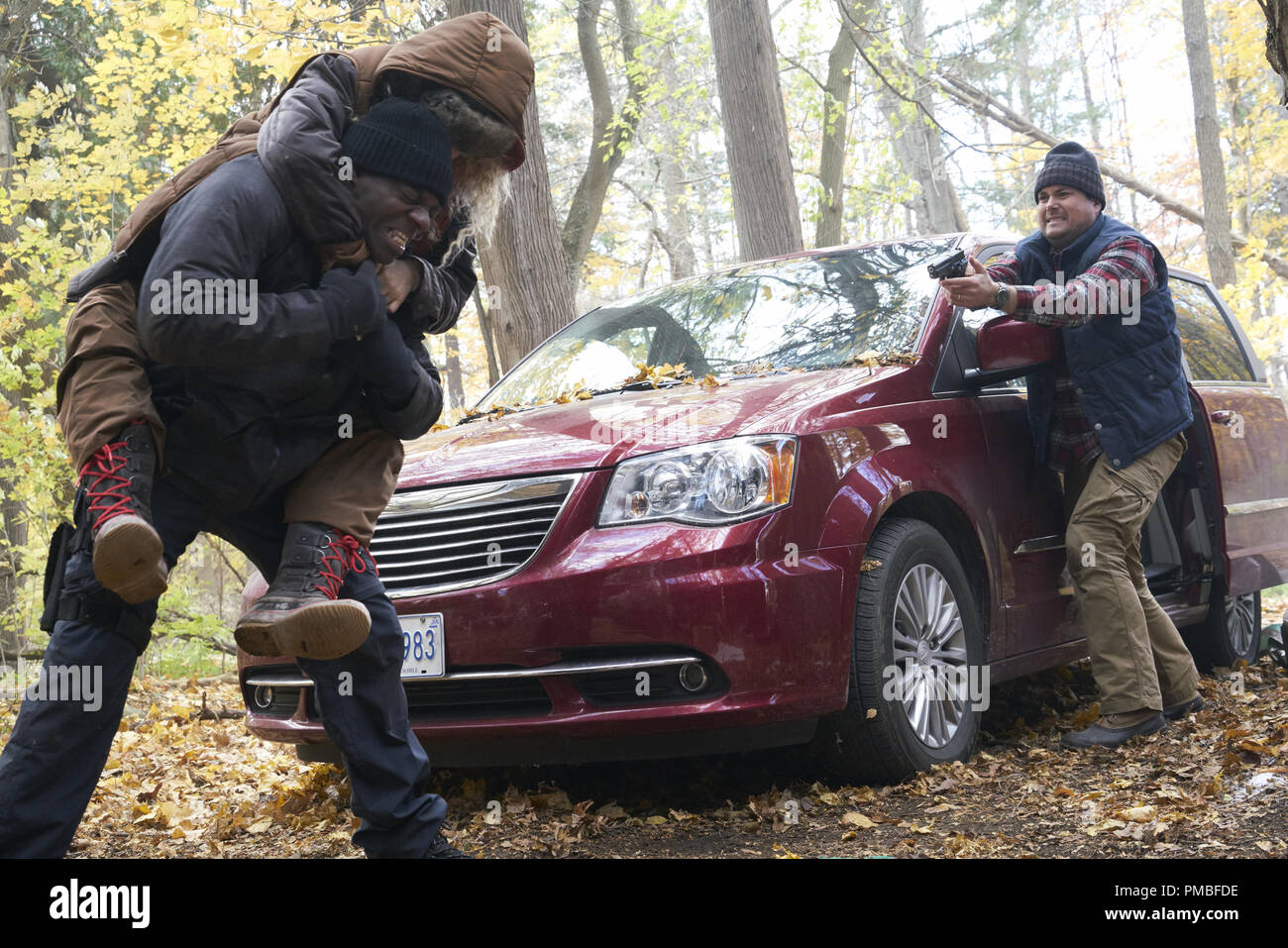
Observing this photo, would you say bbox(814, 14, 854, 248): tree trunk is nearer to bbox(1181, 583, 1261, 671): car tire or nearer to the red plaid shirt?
Answer: bbox(1181, 583, 1261, 671): car tire

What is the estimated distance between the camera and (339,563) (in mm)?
2559

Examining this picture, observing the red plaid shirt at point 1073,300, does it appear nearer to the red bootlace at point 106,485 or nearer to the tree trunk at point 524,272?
the red bootlace at point 106,485

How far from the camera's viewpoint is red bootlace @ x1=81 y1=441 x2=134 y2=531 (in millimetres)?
2219

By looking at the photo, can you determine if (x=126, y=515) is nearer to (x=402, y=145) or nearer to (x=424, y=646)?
(x=402, y=145)

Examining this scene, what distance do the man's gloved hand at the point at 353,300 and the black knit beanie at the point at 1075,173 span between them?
125 inches

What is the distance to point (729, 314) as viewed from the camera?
473 centimetres

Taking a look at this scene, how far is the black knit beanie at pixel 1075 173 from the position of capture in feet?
15.5

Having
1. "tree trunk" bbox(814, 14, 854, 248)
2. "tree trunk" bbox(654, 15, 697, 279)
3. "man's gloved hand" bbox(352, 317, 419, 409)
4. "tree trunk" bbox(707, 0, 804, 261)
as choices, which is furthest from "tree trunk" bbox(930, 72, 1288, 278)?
"man's gloved hand" bbox(352, 317, 419, 409)

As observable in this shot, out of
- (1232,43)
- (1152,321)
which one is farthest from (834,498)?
(1232,43)

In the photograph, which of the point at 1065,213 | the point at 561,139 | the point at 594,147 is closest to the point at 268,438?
the point at 1065,213

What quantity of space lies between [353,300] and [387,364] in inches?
7.6

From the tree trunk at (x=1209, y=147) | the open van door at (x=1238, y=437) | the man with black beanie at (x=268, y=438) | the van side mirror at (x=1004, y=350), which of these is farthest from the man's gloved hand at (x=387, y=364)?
the tree trunk at (x=1209, y=147)
